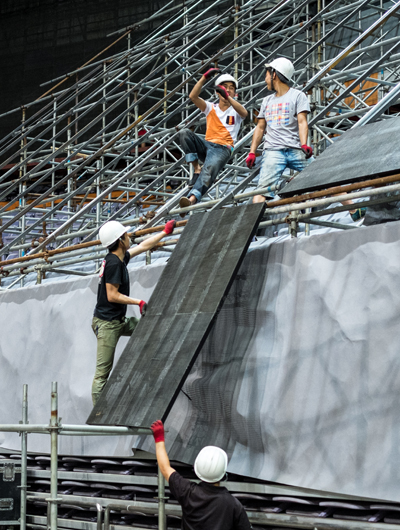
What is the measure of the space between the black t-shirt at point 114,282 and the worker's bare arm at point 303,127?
2.04 m

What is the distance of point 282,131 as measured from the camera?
25.3ft

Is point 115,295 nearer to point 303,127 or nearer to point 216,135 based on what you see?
point 303,127

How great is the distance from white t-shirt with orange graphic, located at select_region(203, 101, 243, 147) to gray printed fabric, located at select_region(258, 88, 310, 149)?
123cm

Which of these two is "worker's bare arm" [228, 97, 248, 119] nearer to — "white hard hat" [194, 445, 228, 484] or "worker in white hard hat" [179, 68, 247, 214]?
"worker in white hard hat" [179, 68, 247, 214]

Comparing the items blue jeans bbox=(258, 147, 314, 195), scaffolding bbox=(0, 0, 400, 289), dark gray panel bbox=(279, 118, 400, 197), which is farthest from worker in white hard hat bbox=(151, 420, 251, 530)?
scaffolding bbox=(0, 0, 400, 289)

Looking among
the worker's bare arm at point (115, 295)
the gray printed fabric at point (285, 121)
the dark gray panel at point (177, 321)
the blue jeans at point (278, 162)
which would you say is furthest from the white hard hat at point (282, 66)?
the worker's bare arm at point (115, 295)

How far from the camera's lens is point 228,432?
6.34 m

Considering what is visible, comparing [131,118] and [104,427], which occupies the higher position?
[131,118]

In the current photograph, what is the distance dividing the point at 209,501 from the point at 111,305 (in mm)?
2244

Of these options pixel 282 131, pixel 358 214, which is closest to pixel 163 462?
pixel 358 214

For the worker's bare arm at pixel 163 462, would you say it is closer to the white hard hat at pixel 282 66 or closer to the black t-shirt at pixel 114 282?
the black t-shirt at pixel 114 282

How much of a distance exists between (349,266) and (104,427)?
6.89 feet

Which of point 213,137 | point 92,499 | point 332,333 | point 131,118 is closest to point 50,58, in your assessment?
point 131,118

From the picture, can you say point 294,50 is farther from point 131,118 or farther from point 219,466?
point 219,466
